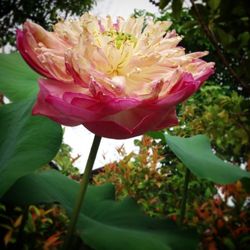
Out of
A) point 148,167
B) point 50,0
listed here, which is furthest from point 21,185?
point 50,0

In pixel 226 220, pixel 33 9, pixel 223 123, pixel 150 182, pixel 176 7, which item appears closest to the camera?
pixel 176 7

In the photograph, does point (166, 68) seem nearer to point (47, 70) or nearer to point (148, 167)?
point (47, 70)

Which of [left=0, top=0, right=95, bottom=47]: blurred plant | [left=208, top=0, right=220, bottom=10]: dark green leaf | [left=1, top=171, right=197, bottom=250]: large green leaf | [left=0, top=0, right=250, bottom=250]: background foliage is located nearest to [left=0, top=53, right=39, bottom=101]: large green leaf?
[left=0, top=0, right=250, bottom=250]: background foliage

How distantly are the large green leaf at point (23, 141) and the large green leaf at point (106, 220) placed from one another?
46 millimetres

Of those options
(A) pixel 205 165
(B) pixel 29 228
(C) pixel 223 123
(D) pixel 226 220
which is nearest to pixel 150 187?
(D) pixel 226 220

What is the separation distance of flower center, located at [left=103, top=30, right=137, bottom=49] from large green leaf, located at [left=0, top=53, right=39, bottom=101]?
0.13 metres

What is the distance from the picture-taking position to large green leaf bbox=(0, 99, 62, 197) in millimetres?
423

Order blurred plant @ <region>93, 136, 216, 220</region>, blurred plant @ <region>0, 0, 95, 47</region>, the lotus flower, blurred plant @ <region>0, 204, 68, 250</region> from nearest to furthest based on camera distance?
the lotus flower, blurred plant @ <region>0, 204, 68, 250</region>, blurred plant @ <region>93, 136, 216, 220</region>, blurred plant @ <region>0, 0, 95, 47</region>

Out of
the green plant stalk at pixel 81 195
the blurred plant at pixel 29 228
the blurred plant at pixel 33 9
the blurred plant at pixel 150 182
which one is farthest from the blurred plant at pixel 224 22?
the blurred plant at pixel 33 9

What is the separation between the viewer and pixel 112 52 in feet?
1.46

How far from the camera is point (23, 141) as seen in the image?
0.48m

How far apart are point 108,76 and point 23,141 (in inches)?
5.1

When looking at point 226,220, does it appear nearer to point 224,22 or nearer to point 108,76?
point 224,22

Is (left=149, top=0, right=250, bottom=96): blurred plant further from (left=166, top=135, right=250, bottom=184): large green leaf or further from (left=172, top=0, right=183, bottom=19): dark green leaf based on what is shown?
(left=166, top=135, right=250, bottom=184): large green leaf
